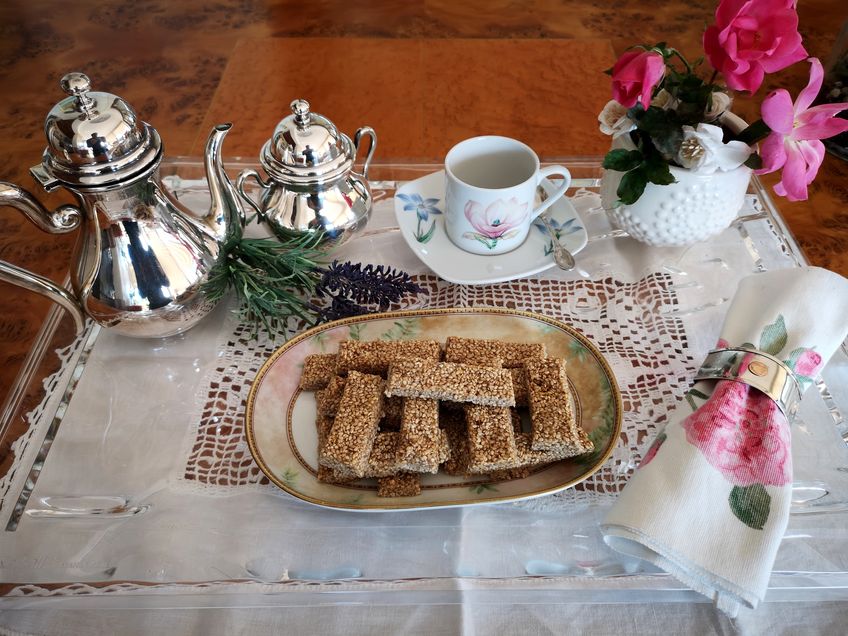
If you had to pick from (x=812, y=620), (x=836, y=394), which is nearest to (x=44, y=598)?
(x=812, y=620)

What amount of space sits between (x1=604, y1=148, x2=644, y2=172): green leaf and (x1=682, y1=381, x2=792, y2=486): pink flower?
0.77 ft

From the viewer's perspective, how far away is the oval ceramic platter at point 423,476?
0.51 metres

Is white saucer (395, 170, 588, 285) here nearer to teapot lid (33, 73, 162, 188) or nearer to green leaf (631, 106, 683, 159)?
green leaf (631, 106, 683, 159)

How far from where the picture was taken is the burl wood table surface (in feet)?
3.51

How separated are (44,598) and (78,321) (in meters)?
0.26

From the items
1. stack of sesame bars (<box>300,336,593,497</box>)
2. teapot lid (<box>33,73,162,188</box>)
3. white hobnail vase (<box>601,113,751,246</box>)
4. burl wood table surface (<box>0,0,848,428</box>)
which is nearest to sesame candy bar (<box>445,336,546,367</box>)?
stack of sesame bars (<box>300,336,593,497</box>)

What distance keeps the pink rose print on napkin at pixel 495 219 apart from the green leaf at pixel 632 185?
0.10 meters

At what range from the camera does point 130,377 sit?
63cm

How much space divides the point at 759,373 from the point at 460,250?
0.33m

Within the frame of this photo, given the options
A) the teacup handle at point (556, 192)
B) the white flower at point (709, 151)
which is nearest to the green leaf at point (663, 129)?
the white flower at point (709, 151)

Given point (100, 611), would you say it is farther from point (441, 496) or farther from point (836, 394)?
point (836, 394)

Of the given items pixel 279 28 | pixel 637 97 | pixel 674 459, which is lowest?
pixel 279 28

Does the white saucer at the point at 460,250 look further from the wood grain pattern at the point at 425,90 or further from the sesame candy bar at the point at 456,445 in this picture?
the wood grain pattern at the point at 425,90

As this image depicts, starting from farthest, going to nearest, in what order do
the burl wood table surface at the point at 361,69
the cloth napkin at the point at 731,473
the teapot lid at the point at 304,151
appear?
the burl wood table surface at the point at 361,69 < the teapot lid at the point at 304,151 < the cloth napkin at the point at 731,473
